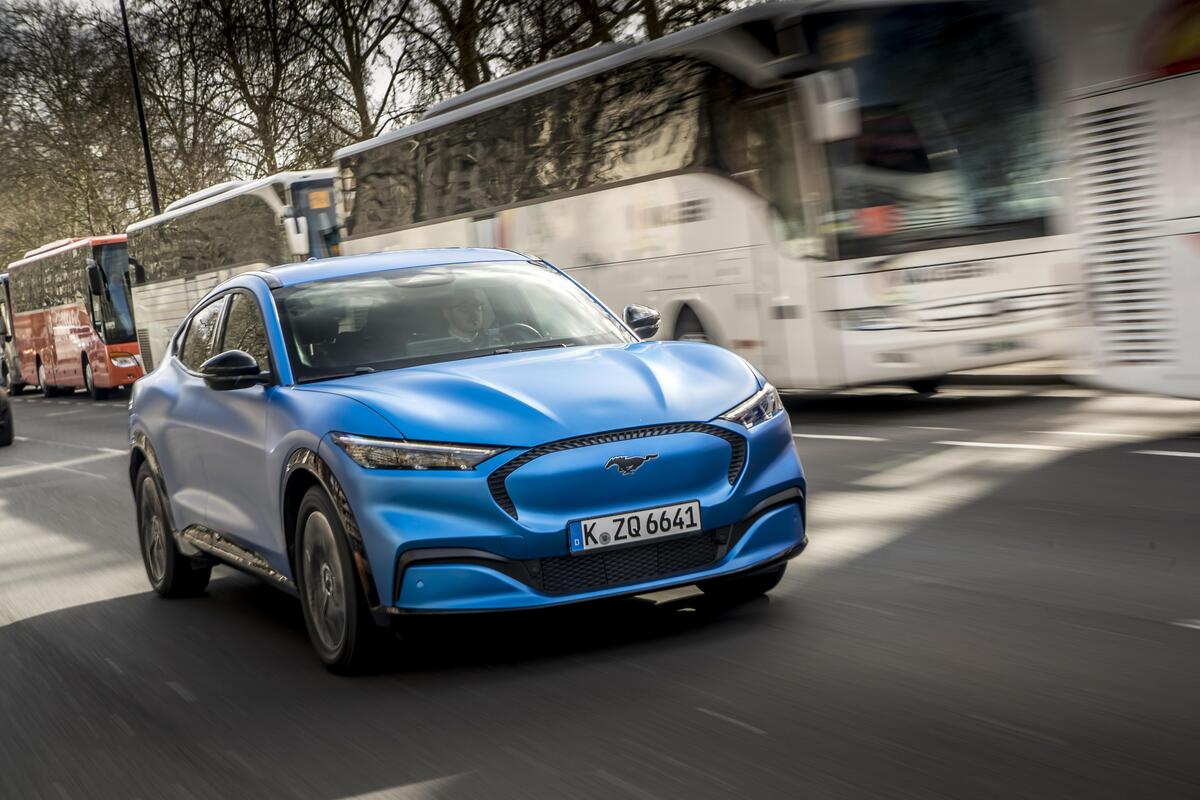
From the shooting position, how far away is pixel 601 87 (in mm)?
16641

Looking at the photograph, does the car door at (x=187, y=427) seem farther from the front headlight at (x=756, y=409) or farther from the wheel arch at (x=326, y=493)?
the front headlight at (x=756, y=409)

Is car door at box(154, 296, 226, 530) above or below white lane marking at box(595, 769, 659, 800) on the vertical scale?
above

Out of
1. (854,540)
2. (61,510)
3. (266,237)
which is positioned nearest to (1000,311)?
(854,540)

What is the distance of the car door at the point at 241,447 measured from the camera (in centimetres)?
653

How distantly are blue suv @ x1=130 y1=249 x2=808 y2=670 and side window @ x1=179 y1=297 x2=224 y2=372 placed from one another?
58cm

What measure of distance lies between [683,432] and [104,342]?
31894 millimetres

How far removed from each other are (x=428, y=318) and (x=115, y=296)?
1216 inches

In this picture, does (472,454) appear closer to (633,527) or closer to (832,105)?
(633,527)

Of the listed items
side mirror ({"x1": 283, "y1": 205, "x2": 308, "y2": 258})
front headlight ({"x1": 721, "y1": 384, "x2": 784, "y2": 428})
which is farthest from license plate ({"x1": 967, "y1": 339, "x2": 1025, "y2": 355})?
side mirror ({"x1": 283, "y1": 205, "x2": 308, "y2": 258})

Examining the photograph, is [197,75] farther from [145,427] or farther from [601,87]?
[145,427]

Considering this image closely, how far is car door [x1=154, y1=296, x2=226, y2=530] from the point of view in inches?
296

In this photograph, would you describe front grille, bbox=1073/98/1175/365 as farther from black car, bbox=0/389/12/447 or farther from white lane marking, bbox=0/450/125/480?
black car, bbox=0/389/12/447

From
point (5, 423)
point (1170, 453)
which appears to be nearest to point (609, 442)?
point (1170, 453)

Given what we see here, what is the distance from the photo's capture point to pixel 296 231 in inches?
1009
